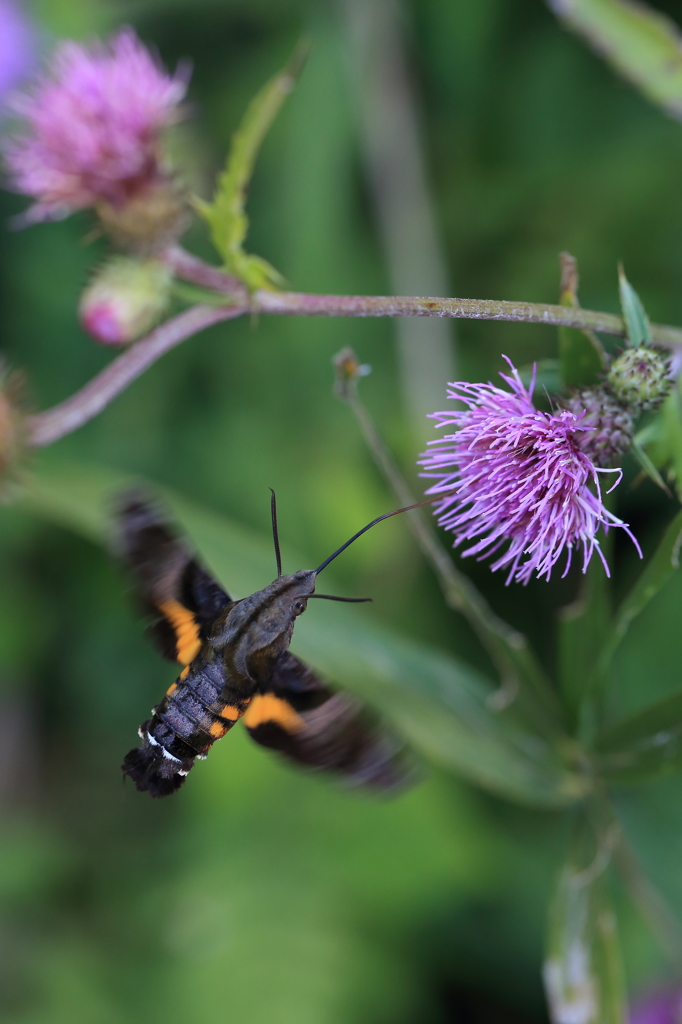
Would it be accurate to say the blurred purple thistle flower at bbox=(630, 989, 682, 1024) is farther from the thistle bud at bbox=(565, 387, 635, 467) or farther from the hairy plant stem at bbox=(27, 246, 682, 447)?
the hairy plant stem at bbox=(27, 246, 682, 447)

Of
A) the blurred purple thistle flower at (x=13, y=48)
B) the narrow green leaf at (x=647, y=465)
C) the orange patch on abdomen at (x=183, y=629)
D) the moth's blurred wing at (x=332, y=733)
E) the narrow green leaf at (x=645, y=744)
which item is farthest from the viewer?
the blurred purple thistle flower at (x=13, y=48)

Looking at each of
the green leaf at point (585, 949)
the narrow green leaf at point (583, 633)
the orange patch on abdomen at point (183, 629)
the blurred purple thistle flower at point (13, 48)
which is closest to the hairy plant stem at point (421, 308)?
the narrow green leaf at point (583, 633)

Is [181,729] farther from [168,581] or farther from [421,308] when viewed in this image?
[421,308]

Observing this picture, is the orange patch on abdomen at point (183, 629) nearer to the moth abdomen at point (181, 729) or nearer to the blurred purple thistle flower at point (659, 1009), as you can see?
the moth abdomen at point (181, 729)

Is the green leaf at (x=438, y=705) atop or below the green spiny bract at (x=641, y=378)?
below

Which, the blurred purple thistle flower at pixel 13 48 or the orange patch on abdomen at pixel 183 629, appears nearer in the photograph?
the orange patch on abdomen at pixel 183 629

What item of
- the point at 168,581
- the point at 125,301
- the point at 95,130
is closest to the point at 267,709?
the point at 168,581

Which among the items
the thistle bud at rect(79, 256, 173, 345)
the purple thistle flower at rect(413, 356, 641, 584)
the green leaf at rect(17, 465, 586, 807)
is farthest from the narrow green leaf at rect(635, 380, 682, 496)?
the thistle bud at rect(79, 256, 173, 345)
